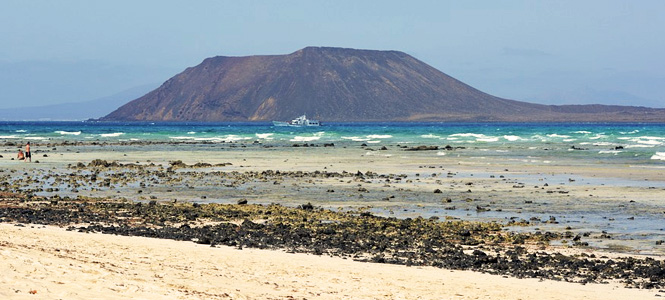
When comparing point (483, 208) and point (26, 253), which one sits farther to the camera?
point (483, 208)

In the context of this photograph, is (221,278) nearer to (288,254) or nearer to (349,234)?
(288,254)

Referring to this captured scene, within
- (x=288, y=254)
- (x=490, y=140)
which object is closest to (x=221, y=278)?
(x=288, y=254)

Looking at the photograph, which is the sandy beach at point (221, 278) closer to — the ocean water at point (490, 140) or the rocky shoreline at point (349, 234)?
the rocky shoreline at point (349, 234)

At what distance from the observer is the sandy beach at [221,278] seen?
9.83 meters

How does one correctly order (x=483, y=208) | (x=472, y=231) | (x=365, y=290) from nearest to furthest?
(x=365, y=290) → (x=472, y=231) → (x=483, y=208)

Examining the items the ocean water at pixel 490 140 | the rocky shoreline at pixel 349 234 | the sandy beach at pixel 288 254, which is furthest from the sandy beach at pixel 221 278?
the ocean water at pixel 490 140

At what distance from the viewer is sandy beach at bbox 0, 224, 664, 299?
32.2ft

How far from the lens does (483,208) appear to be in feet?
70.9

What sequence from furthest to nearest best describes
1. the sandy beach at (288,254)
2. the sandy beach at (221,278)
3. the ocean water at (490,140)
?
the ocean water at (490,140), the sandy beach at (288,254), the sandy beach at (221,278)

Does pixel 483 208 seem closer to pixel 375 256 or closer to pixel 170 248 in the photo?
pixel 375 256

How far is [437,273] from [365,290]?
182 cm

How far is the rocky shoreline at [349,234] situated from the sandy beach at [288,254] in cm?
57

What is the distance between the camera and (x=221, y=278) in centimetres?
1135

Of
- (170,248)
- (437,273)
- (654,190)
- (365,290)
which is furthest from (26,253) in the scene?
(654,190)
